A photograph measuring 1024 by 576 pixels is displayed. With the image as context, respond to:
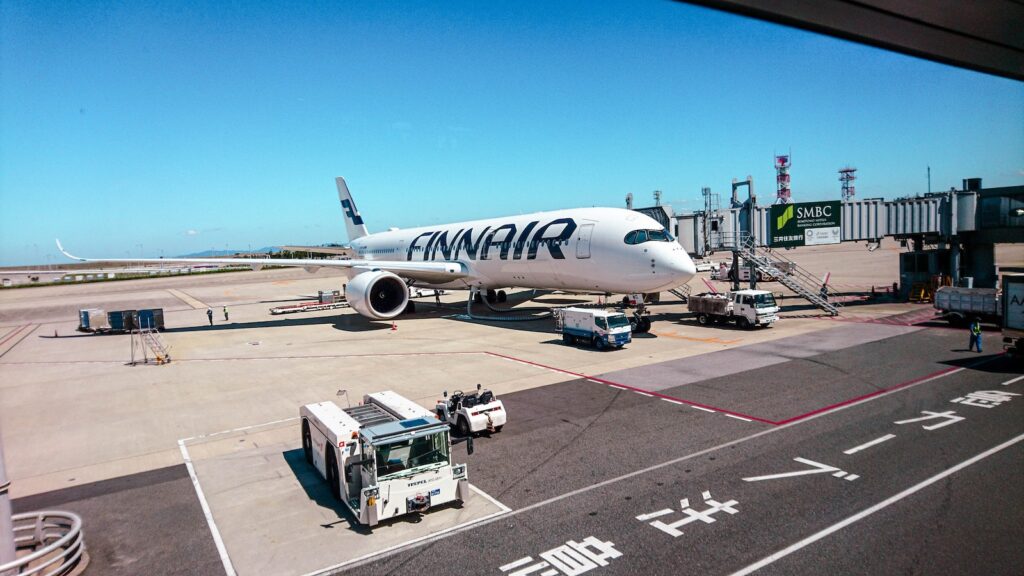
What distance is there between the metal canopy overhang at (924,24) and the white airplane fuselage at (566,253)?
23036 millimetres

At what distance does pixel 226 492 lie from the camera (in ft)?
41.1

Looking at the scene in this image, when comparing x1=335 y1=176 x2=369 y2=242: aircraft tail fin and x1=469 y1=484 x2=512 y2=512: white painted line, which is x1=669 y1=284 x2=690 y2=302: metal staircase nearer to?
x1=469 y1=484 x2=512 y2=512: white painted line

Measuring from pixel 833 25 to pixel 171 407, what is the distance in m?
21.3

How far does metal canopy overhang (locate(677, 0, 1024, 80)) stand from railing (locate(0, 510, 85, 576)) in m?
11.0

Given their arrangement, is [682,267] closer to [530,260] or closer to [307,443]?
[530,260]

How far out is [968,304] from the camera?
1155 inches

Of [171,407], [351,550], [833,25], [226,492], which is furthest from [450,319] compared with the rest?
[833,25]

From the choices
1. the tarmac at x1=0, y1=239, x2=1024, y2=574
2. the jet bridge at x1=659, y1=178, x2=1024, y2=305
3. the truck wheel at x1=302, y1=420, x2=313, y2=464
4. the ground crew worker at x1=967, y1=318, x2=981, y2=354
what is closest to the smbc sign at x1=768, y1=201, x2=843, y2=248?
the jet bridge at x1=659, y1=178, x2=1024, y2=305

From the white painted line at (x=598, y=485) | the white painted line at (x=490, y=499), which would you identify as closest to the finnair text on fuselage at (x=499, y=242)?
the white painted line at (x=598, y=485)

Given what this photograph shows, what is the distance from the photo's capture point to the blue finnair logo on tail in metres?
58.4

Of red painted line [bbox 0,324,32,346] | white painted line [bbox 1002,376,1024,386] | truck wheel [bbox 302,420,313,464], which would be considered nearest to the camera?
truck wheel [bbox 302,420,313,464]

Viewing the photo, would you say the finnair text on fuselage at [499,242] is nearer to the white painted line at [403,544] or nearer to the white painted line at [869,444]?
the white painted line at [869,444]

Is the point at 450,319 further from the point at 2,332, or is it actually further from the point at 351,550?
the point at 2,332

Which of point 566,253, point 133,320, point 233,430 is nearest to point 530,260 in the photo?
point 566,253
